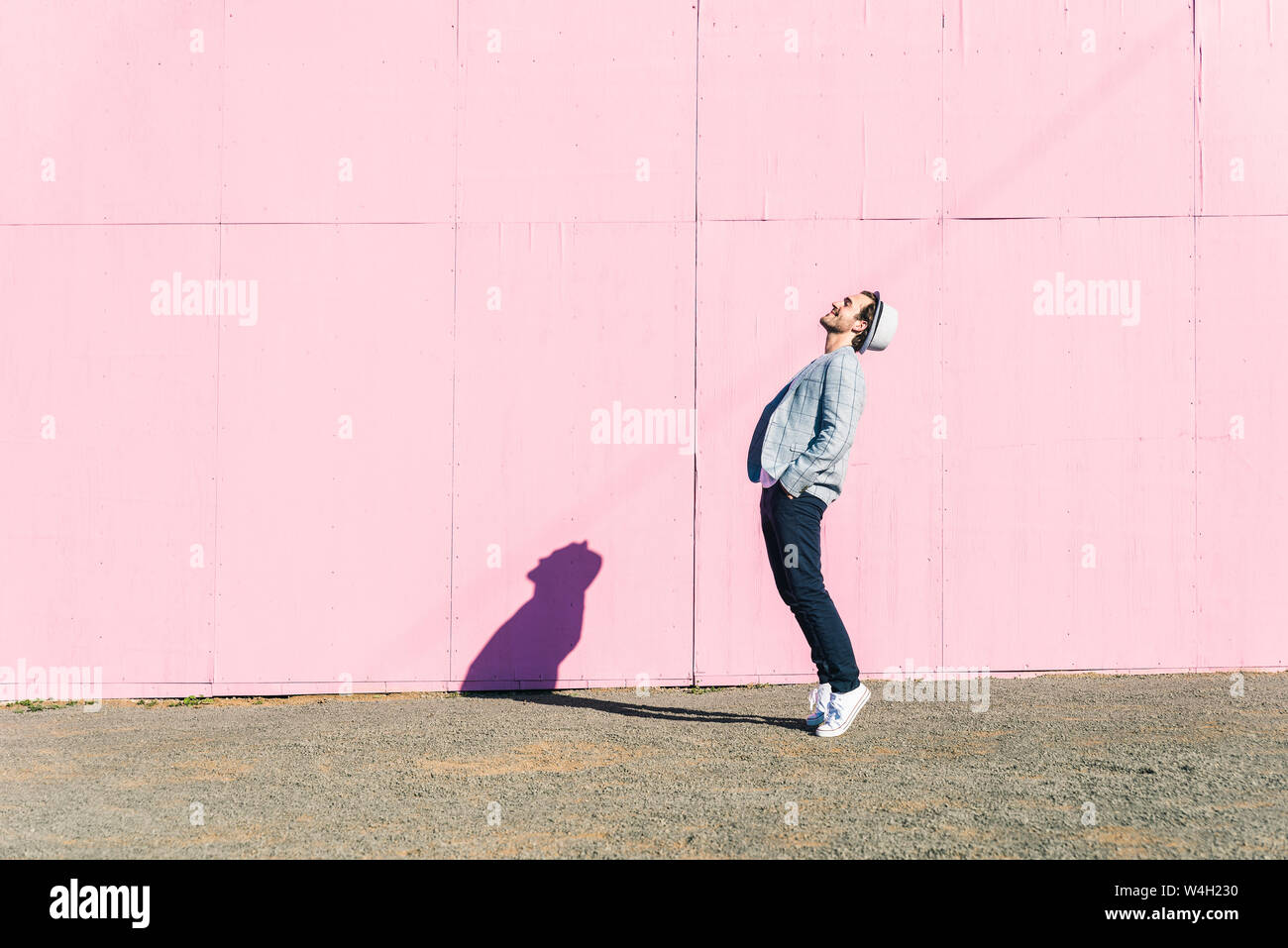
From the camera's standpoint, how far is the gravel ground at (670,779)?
3016 millimetres

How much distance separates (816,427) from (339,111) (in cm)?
351

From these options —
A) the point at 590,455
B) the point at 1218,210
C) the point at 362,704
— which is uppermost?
the point at 1218,210

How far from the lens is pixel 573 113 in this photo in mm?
5973

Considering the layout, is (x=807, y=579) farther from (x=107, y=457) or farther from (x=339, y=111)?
(x=107, y=457)

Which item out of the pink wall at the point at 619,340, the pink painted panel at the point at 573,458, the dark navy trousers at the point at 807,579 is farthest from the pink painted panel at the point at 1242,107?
the dark navy trousers at the point at 807,579

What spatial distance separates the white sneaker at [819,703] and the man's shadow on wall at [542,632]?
1.85 metres

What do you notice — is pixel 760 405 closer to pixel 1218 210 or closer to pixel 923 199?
pixel 923 199

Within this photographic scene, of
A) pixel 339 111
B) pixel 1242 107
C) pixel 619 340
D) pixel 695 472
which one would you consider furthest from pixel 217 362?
pixel 1242 107

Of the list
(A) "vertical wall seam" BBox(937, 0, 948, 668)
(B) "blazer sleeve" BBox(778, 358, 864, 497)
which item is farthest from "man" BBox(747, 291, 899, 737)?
(A) "vertical wall seam" BBox(937, 0, 948, 668)

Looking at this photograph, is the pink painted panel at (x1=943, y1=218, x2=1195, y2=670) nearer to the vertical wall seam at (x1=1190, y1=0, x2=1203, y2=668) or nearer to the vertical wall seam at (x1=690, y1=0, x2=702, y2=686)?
the vertical wall seam at (x1=1190, y1=0, x2=1203, y2=668)

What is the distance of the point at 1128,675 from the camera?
19.1ft
